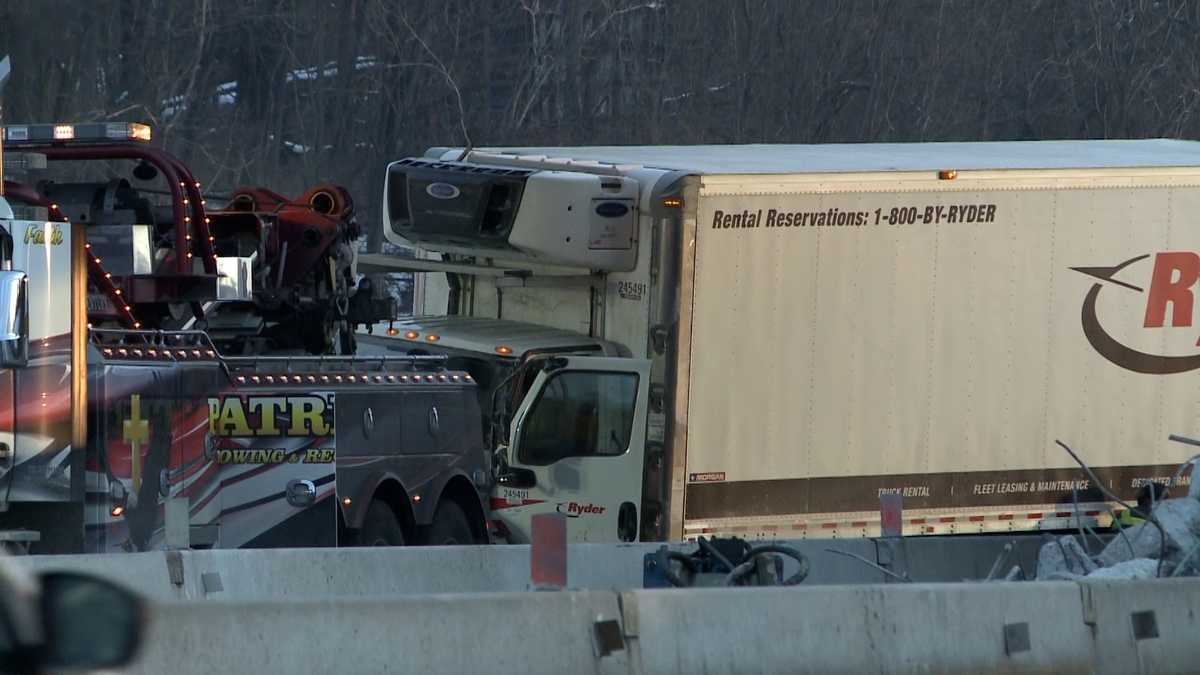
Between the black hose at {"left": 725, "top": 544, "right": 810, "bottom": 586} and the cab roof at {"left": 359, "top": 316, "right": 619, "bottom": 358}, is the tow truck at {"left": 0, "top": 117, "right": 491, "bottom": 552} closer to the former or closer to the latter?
the cab roof at {"left": 359, "top": 316, "right": 619, "bottom": 358}

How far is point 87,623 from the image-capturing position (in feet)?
10.5

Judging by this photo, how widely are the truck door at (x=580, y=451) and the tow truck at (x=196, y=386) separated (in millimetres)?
695

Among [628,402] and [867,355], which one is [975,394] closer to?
[867,355]

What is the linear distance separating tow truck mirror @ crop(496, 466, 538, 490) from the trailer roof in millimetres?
2481

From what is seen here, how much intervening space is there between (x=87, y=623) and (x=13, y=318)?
19.0 feet

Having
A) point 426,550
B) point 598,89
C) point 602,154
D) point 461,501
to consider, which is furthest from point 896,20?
point 426,550

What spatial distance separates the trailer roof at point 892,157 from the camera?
46.9ft

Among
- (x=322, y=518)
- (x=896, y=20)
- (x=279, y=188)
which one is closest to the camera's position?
(x=322, y=518)

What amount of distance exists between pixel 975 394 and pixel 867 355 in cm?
95

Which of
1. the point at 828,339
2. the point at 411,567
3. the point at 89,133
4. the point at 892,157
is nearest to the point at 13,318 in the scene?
the point at 411,567

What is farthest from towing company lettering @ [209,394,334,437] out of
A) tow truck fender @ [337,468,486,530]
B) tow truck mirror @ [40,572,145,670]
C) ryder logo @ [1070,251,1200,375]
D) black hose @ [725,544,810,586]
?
tow truck mirror @ [40,572,145,670]

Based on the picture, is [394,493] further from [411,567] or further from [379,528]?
[411,567]

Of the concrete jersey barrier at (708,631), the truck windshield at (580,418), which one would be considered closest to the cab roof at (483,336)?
the truck windshield at (580,418)

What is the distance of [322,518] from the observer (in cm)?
1169
